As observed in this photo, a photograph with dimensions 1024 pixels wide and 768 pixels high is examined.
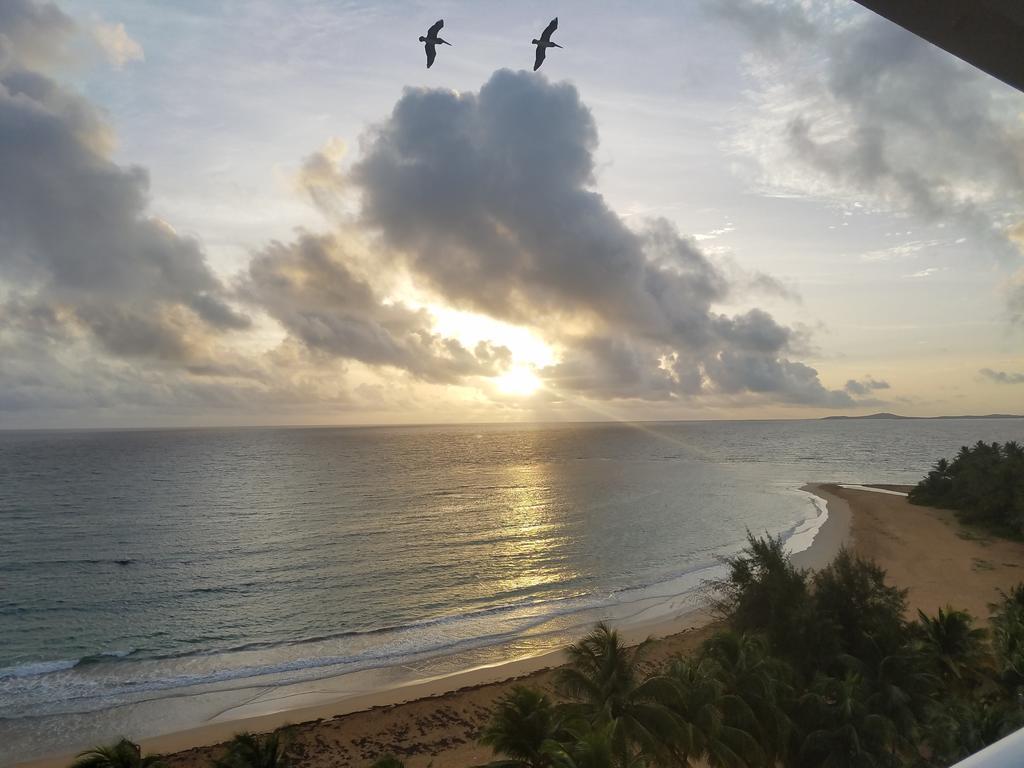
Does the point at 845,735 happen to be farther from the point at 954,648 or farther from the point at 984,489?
the point at 984,489

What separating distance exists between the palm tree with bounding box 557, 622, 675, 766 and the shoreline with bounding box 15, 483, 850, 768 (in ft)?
22.0

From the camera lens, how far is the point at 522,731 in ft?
48.4

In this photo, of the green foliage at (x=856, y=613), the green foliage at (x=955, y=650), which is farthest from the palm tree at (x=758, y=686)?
the green foliage at (x=955, y=650)

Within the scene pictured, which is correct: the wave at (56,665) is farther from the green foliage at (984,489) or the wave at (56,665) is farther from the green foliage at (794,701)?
the green foliage at (984,489)

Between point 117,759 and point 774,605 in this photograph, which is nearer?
point 117,759

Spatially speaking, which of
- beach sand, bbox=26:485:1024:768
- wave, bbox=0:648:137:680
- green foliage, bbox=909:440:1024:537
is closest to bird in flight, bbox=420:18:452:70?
beach sand, bbox=26:485:1024:768

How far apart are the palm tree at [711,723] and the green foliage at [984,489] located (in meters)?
52.0

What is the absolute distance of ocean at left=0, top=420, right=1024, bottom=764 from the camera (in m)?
29.3

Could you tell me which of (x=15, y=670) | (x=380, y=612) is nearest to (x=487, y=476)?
(x=380, y=612)

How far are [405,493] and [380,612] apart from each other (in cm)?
4638

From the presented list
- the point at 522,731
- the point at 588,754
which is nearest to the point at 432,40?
the point at 588,754

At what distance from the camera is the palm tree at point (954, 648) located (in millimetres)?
20875

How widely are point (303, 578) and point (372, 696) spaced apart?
18265mm

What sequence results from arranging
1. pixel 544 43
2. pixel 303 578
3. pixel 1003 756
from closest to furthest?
pixel 1003 756 → pixel 544 43 → pixel 303 578
